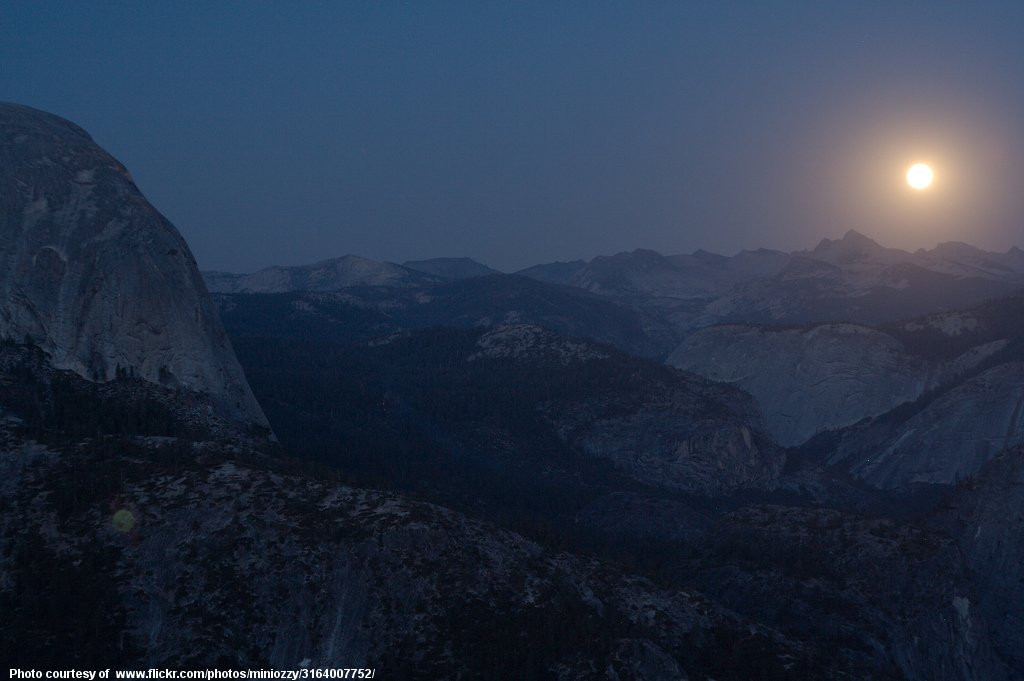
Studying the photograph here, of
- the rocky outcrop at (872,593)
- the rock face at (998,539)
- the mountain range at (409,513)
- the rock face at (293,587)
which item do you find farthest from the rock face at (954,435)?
the rock face at (293,587)

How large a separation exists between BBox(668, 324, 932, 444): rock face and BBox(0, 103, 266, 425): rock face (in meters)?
116

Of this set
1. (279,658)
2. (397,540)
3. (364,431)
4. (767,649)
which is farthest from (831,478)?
(279,658)

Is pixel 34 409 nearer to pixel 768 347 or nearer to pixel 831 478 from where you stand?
pixel 831 478

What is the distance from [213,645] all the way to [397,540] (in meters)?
12.2

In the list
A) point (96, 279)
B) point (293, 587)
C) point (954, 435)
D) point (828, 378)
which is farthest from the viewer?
point (828, 378)

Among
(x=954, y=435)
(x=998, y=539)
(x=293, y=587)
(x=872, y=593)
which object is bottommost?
(x=872, y=593)

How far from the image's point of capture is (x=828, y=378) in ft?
567

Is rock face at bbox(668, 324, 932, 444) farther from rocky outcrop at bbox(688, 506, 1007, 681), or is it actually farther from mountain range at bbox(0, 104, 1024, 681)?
rocky outcrop at bbox(688, 506, 1007, 681)

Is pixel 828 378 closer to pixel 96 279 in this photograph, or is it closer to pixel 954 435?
pixel 954 435

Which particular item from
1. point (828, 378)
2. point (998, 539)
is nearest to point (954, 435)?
point (828, 378)

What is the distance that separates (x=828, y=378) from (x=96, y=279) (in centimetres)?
13451

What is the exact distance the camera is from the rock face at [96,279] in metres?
76.4

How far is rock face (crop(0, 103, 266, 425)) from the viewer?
251ft

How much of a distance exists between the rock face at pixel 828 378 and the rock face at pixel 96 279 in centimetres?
11619
